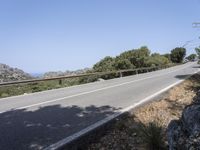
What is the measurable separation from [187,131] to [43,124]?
435cm

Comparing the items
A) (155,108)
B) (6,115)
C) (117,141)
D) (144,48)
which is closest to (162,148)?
(117,141)

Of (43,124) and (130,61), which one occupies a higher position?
(130,61)

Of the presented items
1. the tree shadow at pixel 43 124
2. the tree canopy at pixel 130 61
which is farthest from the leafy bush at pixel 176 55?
the tree shadow at pixel 43 124

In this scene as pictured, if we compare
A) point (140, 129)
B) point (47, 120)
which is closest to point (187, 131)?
point (140, 129)

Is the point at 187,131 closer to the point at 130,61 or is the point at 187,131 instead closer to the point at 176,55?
the point at 130,61

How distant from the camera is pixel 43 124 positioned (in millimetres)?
7594

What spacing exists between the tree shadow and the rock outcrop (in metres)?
2.71

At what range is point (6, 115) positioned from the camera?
8.85 metres

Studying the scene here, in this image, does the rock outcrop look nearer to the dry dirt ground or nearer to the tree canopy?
the dry dirt ground

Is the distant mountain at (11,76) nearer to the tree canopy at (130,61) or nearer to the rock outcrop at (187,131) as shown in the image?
the tree canopy at (130,61)

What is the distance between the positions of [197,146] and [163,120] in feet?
15.3

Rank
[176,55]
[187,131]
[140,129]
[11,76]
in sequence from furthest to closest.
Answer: [176,55] → [11,76] → [140,129] → [187,131]

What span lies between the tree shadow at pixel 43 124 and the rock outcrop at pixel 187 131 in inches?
107

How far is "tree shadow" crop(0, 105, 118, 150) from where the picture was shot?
6.15 m
